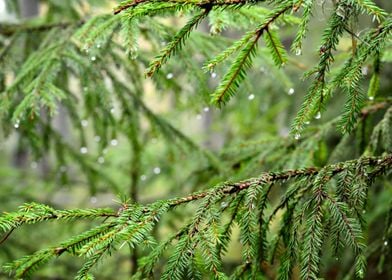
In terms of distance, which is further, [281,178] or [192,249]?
[281,178]

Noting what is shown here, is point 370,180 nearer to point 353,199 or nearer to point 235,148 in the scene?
point 353,199

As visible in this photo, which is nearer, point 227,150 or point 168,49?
point 168,49

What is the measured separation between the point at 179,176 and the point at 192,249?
158 inches

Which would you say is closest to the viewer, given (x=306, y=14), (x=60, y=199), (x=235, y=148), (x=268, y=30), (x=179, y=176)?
(x=306, y=14)

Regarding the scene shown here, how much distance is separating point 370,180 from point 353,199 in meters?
0.12

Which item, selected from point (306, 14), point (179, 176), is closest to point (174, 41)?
point (306, 14)

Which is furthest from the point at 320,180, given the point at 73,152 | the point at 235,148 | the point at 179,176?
the point at 179,176

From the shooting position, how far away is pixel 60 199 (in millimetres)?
11156

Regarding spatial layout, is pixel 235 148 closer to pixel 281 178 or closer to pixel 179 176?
pixel 281 178

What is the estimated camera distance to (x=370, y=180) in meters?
1.79

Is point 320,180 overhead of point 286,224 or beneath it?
overhead

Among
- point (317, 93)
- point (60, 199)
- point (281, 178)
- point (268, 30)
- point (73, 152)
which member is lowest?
point (60, 199)

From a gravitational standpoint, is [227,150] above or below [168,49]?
below

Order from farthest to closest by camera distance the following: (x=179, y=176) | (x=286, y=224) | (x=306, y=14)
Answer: (x=179, y=176) < (x=286, y=224) < (x=306, y=14)
